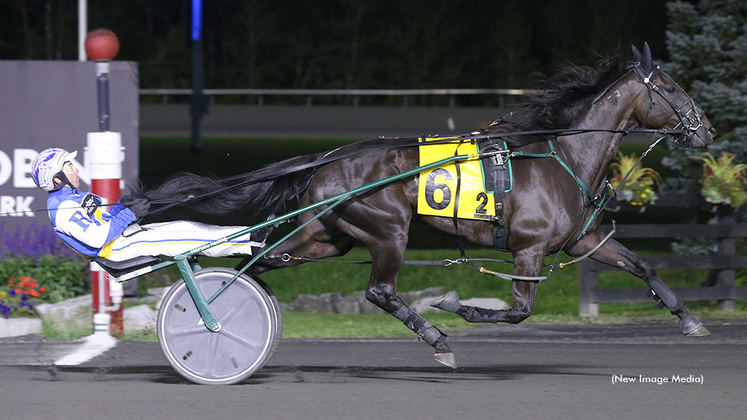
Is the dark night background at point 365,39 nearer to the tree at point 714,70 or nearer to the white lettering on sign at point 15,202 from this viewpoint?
the tree at point 714,70

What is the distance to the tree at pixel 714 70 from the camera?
369 inches

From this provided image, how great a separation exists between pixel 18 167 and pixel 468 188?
14.7 feet

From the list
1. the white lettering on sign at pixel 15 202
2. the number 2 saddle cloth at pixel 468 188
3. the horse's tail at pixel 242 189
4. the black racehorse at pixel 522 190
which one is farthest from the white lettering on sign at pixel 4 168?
the number 2 saddle cloth at pixel 468 188

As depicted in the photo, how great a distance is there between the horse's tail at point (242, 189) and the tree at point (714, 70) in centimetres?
483

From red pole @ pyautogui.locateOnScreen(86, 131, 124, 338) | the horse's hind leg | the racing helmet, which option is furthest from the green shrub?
the horse's hind leg

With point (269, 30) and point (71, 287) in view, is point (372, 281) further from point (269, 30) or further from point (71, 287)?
point (269, 30)

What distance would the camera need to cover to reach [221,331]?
5496 mm

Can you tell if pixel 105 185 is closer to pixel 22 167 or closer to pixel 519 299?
pixel 22 167

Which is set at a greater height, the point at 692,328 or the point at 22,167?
the point at 22,167

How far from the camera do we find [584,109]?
6.00 meters

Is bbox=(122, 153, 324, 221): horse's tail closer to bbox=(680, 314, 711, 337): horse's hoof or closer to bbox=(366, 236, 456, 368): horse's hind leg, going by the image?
bbox=(366, 236, 456, 368): horse's hind leg

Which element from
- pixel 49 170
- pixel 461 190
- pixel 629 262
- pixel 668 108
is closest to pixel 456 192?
pixel 461 190

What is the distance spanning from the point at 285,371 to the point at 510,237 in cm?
162

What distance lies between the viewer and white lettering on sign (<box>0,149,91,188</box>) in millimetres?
8164
